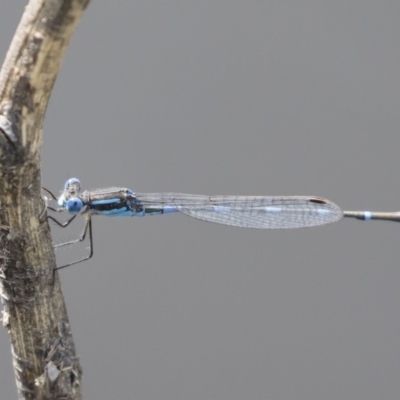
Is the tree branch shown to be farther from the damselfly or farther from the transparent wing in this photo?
the transparent wing

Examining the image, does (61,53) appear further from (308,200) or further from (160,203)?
(308,200)

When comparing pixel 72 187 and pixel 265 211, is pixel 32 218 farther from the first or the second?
pixel 265 211

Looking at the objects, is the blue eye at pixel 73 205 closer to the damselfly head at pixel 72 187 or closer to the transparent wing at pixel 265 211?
the damselfly head at pixel 72 187

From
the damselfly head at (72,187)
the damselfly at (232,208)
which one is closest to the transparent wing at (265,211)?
the damselfly at (232,208)

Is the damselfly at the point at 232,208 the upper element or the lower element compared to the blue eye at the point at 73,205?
lower

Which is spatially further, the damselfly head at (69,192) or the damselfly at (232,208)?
the damselfly at (232,208)

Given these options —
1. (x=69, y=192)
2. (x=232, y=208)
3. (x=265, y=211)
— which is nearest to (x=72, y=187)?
(x=69, y=192)
